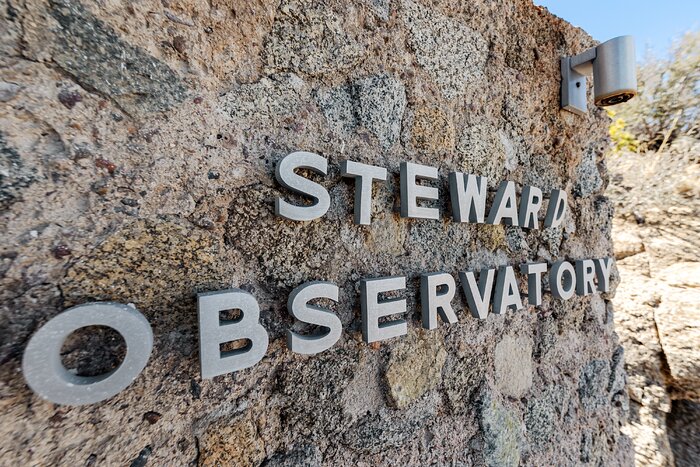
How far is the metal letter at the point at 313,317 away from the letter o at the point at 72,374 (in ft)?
0.74

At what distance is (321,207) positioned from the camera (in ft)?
2.10

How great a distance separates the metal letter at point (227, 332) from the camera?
520 mm

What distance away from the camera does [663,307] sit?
237 cm

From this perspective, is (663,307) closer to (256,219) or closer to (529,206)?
(529,206)

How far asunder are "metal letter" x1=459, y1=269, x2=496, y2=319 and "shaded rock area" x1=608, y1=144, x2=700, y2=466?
7.49 ft

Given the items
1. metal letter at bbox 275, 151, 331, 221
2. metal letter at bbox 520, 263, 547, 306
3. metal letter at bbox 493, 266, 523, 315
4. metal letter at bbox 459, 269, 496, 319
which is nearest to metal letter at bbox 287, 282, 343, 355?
metal letter at bbox 275, 151, 331, 221

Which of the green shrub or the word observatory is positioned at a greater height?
the green shrub

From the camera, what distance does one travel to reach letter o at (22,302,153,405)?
41 centimetres

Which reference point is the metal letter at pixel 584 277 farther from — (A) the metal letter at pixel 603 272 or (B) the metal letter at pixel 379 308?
(B) the metal letter at pixel 379 308

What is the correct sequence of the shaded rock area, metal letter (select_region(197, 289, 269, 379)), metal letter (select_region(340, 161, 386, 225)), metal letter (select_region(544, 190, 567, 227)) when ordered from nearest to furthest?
metal letter (select_region(197, 289, 269, 379)), metal letter (select_region(340, 161, 386, 225)), metal letter (select_region(544, 190, 567, 227)), the shaded rock area

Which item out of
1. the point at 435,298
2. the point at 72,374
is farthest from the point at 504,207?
the point at 72,374

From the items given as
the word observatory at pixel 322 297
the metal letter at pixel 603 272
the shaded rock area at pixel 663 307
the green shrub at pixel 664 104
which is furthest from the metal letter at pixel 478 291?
the green shrub at pixel 664 104

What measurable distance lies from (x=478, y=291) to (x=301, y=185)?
54cm

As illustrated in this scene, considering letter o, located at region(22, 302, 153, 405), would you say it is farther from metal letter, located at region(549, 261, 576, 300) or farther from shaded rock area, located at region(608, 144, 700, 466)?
shaded rock area, located at region(608, 144, 700, 466)
